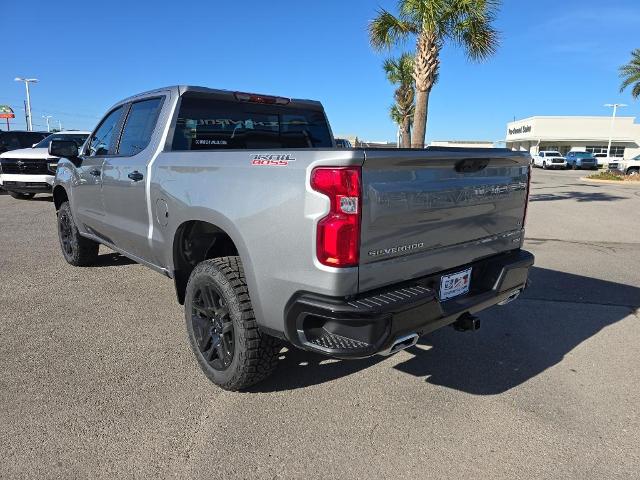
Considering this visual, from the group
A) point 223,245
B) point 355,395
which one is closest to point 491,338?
point 355,395

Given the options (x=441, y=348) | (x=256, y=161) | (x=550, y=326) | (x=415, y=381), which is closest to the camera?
(x=256, y=161)

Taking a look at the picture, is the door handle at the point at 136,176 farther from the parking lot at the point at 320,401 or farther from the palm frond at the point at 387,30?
the palm frond at the point at 387,30

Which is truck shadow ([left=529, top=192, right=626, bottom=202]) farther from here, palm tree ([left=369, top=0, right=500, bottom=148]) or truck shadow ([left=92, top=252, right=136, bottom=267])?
truck shadow ([left=92, top=252, right=136, bottom=267])

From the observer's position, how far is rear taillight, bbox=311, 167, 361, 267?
2342 mm

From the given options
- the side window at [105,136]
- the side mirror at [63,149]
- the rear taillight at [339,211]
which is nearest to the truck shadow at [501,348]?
the rear taillight at [339,211]

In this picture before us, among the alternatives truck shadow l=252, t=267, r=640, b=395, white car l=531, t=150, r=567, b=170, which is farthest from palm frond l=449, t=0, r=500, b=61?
white car l=531, t=150, r=567, b=170

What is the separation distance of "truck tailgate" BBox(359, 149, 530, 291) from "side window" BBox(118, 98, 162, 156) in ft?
7.63

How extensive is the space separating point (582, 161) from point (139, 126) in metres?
46.4

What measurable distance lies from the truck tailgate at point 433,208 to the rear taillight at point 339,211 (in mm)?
51

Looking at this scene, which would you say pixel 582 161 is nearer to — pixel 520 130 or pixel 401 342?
pixel 520 130

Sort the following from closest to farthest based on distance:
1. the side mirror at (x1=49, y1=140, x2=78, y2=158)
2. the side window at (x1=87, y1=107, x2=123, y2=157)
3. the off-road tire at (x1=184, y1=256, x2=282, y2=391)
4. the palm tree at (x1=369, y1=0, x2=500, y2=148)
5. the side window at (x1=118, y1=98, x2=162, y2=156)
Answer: the off-road tire at (x1=184, y1=256, x2=282, y2=391), the side window at (x1=118, y1=98, x2=162, y2=156), the side window at (x1=87, y1=107, x2=123, y2=157), the side mirror at (x1=49, y1=140, x2=78, y2=158), the palm tree at (x1=369, y1=0, x2=500, y2=148)

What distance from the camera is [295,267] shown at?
2.50 m

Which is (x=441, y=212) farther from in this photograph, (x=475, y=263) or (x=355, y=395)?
(x=355, y=395)

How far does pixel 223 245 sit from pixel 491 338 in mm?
2344
